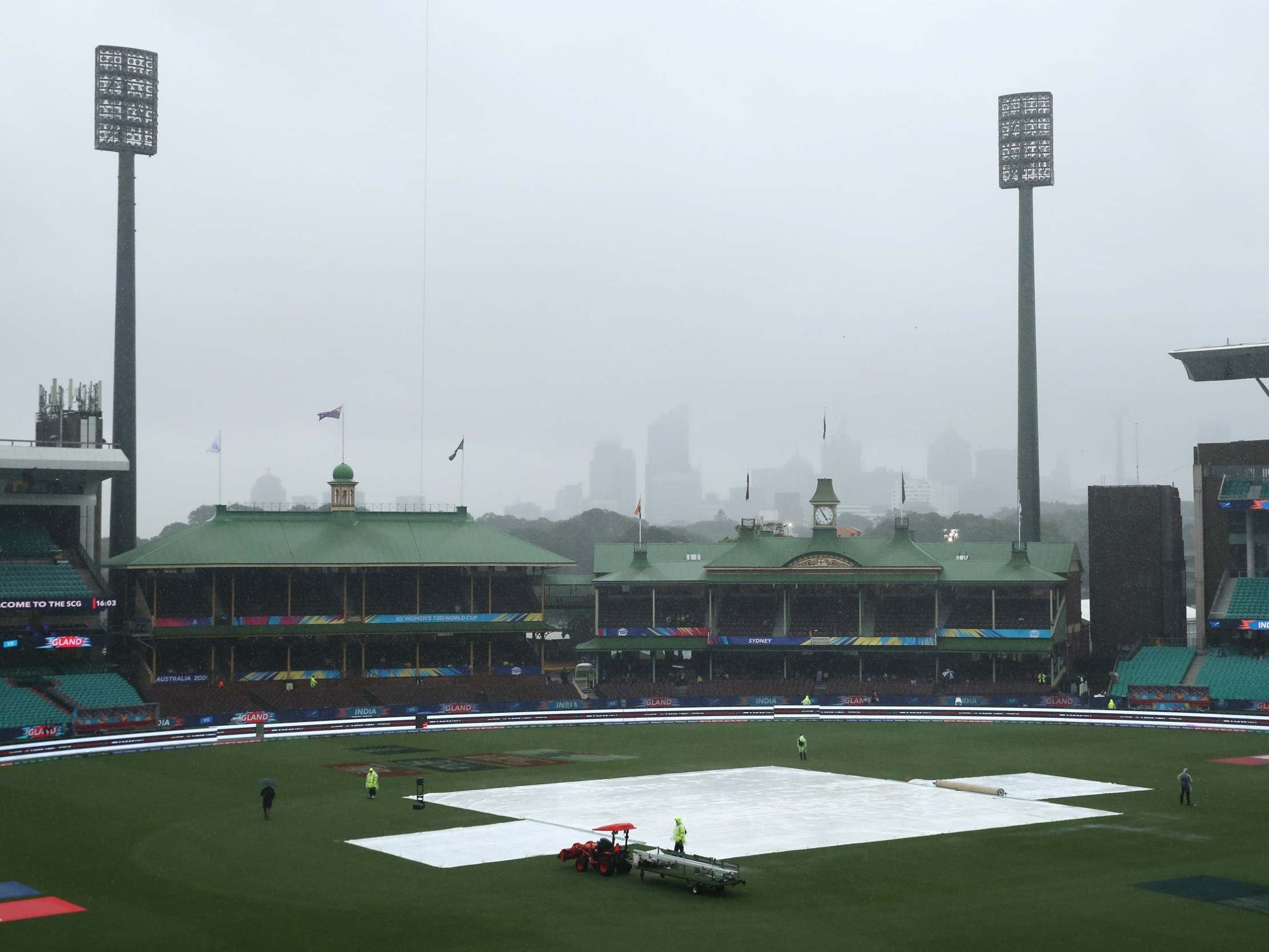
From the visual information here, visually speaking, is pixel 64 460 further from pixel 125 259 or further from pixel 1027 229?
pixel 1027 229

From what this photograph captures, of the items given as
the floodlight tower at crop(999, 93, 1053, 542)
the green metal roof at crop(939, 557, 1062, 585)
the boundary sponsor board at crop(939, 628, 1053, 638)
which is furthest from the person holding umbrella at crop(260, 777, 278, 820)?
the floodlight tower at crop(999, 93, 1053, 542)

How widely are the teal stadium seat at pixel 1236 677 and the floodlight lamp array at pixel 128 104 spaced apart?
7639 centimetres

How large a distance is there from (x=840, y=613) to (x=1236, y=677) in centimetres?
2446

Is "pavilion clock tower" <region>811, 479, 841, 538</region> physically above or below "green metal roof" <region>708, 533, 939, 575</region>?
above

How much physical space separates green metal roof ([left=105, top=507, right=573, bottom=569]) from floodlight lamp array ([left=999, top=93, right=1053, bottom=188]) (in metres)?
49.6

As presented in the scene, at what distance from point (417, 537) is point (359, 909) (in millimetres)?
63334

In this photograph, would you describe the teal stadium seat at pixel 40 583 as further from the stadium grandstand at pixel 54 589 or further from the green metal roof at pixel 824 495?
the green metal roof at pixel 824 495

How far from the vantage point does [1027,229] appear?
114 meters

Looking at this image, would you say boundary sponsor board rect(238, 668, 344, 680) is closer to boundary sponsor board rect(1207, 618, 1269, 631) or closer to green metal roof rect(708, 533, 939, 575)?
green metal roof rect(708, 533, 939, 575)

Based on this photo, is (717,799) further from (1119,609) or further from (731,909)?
(1119,609)

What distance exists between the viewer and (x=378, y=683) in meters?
88.3

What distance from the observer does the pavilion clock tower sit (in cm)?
9838

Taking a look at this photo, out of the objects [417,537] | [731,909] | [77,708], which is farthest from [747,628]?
[731,909]

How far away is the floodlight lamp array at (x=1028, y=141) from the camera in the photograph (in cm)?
11375
